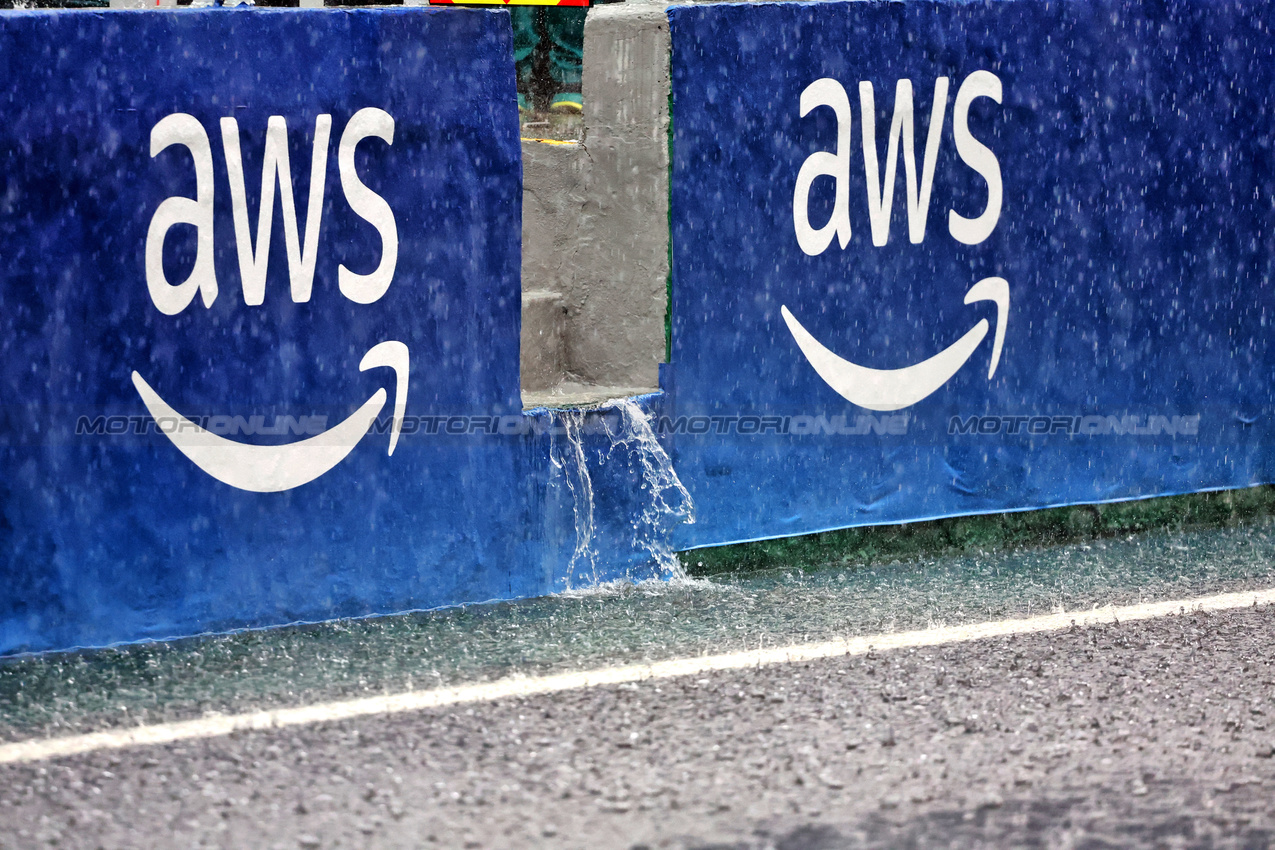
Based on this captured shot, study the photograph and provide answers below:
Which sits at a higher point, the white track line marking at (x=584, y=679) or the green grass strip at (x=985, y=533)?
the green grass strip at (x=985, y=533)

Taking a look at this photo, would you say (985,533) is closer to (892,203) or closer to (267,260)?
(892,203)

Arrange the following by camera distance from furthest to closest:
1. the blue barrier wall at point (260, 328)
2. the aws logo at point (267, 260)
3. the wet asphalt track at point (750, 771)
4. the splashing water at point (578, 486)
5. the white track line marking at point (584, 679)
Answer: the splashing water at point (578, 486)
the aws logo at point (267, 260)
the blue barrier wall at point (260, 328)
the white track line marking at point (584, 679)
the wet asphalt track at point (750, 771)

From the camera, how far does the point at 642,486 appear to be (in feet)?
17.9

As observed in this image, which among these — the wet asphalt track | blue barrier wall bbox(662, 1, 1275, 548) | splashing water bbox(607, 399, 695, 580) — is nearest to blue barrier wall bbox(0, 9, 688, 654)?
splashing water bbox(607, 399, 695, 580)

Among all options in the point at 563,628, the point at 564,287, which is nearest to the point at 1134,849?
the point at 563,628

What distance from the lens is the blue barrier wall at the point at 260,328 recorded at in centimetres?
455

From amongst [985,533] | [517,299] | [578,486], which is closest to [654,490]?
[578,486]

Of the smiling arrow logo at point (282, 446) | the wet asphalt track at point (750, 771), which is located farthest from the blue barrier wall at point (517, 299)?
the wet asphalt track at point (750, 771)

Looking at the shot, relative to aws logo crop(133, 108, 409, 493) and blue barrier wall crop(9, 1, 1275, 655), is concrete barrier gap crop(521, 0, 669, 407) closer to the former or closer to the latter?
blue barrier wall crop(9, 1, 1275, 655)

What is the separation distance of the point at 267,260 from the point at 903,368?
8.41 feet

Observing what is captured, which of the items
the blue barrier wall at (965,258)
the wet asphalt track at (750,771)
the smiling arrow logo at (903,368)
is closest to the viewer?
the wet asphalt track at (750,771)

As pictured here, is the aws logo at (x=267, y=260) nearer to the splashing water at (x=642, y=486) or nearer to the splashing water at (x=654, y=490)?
the splashing water at (x=642, y=486)

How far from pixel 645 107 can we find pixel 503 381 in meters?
1.18

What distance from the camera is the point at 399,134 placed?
4930 mm
